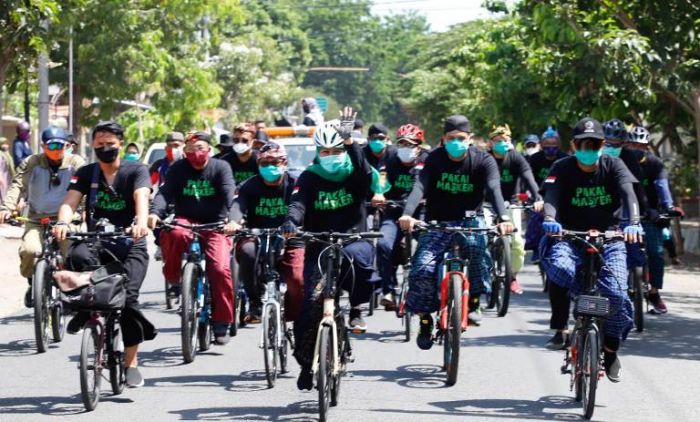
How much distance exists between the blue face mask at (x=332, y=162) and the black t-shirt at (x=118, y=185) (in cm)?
138

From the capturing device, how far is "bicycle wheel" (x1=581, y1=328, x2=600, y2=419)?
865 centimetres

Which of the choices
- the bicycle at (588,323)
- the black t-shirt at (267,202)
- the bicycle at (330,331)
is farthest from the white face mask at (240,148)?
the bicycle at (588,323)

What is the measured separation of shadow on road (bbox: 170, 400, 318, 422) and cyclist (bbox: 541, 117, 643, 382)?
192cm

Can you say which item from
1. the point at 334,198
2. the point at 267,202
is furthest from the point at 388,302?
the point at 334,198

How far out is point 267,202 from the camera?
12.0 m

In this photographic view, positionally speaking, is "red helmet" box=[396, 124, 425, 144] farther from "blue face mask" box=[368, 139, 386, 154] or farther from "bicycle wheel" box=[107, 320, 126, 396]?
"bicycle wheel" box=[107, 320, 126, 396]

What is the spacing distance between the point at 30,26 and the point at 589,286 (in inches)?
403

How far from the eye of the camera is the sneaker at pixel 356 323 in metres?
9.42

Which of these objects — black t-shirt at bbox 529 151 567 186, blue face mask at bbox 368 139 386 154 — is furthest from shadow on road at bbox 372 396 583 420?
black t-shirt at bbox 529 151 567 186

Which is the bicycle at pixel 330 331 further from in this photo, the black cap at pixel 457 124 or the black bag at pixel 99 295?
the black cap at pixel 457 124

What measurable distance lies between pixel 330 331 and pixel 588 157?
2.39 metres

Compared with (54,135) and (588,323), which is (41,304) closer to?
(54,135)

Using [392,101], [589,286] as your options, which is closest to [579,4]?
[589,286]

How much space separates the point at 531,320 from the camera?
14492mm
